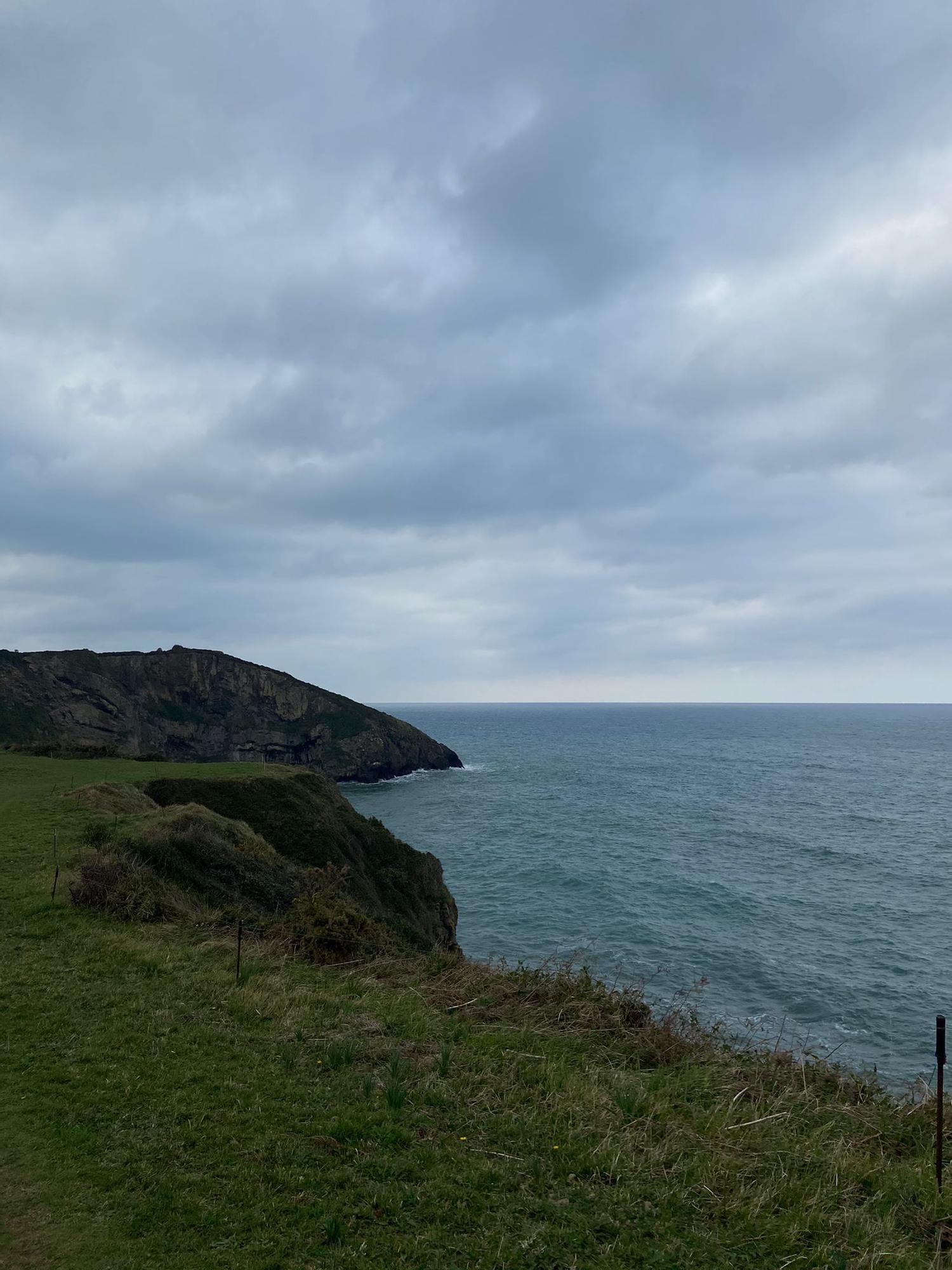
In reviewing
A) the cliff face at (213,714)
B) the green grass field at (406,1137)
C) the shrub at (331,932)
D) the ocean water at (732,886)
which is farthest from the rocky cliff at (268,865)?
the cliff face at (213,714)

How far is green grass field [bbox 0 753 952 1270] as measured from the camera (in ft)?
20.7

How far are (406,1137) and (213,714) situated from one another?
11825cm

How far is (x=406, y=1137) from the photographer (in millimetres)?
7898

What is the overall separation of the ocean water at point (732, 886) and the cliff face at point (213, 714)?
14.2 m

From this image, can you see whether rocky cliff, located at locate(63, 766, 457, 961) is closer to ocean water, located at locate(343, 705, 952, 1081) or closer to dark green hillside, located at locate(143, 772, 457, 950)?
dark green hillside, located at locate(143, 772, 457, 950)

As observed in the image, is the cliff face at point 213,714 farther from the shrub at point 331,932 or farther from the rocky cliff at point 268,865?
the shrub at point 331,932

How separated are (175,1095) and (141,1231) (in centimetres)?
238

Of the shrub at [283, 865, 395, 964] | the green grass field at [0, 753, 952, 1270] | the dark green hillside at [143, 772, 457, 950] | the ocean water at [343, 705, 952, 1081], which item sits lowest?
the ocean water at [343, 705, 952, 1081]

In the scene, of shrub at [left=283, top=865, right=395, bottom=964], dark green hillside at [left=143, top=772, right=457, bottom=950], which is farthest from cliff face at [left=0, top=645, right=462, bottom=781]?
shrub at [left=283, top=865, right=395, bottom=964]

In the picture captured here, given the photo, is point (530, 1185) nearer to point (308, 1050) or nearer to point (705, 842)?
point (308, 1050)

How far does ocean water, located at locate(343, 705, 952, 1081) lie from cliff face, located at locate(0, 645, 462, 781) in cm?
1420

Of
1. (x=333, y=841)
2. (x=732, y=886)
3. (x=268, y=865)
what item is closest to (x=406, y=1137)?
(x=268, y=865)

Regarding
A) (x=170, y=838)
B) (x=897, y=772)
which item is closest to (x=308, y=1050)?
(x=170, y=838)

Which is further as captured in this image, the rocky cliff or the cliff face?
the cliff face
